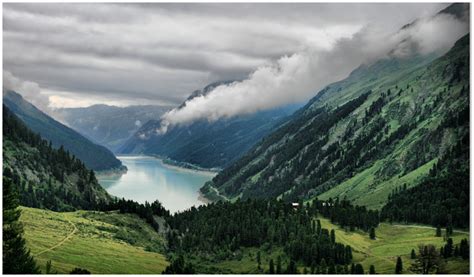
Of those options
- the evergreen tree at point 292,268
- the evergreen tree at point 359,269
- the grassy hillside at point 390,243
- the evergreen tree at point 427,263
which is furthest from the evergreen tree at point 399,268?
the evergreen tree at point 292,268

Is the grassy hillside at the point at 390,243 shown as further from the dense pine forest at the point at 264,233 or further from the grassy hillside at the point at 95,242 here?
the grassy hillside at the point at 95,242

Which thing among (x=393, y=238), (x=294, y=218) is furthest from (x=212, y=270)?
(x=393, y=238)

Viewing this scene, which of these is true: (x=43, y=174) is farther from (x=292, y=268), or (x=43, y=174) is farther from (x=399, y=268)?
(x=399, y=268)

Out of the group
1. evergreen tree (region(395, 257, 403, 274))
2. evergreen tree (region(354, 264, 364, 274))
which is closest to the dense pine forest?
evergreen tree (region(354, 264, 364, 274))

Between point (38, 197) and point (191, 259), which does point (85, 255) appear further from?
point (38, 197)

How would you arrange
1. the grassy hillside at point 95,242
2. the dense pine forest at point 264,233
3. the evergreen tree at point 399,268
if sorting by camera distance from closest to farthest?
the grassy hillside at point 95,242
the evergreen tree at point 399,268
the dense pine forest at point 264,233

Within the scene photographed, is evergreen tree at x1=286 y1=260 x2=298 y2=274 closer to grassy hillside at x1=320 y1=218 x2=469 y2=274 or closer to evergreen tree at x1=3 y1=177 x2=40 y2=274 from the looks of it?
grassy hillside at x1=320 y1=218 x2=469 y2=274
